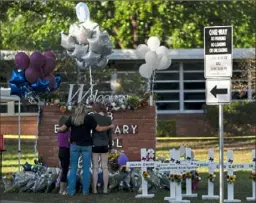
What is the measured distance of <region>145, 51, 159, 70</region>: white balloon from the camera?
14516 mm

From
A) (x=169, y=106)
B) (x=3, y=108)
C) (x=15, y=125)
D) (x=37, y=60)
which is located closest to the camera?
(x=37, y=60)

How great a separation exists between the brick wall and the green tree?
3.69 meters

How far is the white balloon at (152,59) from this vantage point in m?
14.5

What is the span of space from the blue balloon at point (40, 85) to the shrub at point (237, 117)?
13.1 metres

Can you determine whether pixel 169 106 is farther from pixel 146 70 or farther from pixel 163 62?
pixel 163 62

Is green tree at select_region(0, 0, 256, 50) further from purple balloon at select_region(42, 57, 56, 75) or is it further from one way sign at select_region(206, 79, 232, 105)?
one way sign at select_region(206, 79, 232, 105)

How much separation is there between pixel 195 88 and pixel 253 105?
4942 mm

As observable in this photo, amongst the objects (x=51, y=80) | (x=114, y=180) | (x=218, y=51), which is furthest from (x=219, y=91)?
A: (x=51, y=80)

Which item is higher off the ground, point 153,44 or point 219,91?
point 153,44

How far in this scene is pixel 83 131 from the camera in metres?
12.1

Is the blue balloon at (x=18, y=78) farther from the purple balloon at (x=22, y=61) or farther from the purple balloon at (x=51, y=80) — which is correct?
the purple balloon at (x=51, y=80)

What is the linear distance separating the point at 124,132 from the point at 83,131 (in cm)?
225

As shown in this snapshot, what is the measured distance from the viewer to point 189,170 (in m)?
11.9

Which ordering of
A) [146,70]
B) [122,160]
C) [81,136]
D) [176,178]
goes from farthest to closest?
[146,70] < [122,160] < [81,136] < [176,178]
